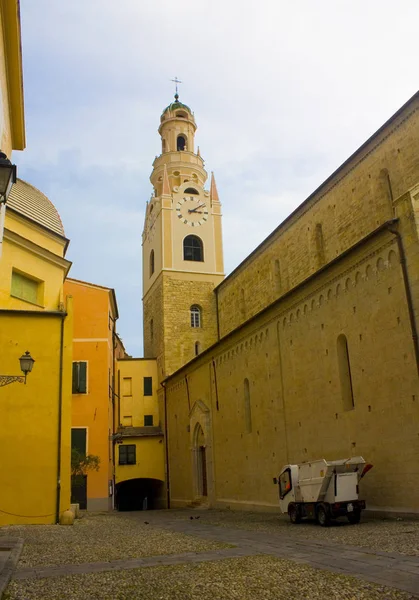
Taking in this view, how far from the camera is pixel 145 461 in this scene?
107ft

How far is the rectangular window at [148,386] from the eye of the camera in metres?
35.2

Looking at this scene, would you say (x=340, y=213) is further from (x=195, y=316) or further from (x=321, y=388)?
(x=195, y=316)

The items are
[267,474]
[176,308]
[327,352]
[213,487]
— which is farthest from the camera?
[176,308]

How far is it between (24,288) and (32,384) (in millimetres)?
3440

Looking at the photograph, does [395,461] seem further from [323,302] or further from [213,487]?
[213,487]

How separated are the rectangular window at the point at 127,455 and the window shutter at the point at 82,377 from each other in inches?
248

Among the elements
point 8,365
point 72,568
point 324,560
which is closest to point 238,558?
point 324,560

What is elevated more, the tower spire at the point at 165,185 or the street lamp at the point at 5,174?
the tower spire at the point at 165,185

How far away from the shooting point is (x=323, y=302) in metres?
16.7

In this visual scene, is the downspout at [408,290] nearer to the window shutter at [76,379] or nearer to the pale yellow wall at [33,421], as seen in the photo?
the pale yellow wall at [33,421]

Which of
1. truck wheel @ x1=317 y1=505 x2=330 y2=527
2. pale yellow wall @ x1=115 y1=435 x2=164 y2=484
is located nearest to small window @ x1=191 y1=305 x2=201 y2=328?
pale yellow wall @ x1=115 y1=435 x2=164 y2=484

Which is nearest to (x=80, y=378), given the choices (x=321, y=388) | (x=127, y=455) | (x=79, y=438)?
(x=79, y=438)

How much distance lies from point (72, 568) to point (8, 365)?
31.0 ft

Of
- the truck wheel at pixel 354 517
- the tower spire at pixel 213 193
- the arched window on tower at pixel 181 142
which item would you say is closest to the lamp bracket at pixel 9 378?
the truck wheel at pixel 354 517
